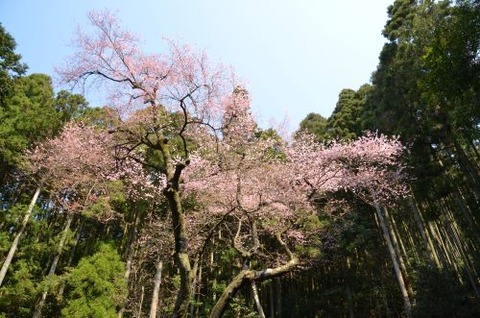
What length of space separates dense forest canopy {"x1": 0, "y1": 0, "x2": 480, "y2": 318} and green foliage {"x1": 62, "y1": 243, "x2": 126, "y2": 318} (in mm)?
50

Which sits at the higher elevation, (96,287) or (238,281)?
(96,287)

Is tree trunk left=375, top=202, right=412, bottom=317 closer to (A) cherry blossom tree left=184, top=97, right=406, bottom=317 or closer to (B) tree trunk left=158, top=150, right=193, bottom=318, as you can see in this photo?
(A) cherry blossom tree left=184, top=97, right=406, bottom=317

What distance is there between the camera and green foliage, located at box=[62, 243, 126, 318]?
12.4m

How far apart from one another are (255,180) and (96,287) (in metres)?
7.65

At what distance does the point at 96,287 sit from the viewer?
13.0 meters

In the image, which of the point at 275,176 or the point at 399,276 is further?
the point at 399,276

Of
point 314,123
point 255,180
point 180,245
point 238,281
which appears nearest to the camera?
point 180,245

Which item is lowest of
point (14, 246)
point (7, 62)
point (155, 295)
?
point (155, 295)

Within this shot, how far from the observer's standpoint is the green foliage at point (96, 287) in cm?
1238

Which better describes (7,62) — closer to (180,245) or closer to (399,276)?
(180,245)

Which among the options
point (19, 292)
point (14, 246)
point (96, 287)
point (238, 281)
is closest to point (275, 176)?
point (238, 281)

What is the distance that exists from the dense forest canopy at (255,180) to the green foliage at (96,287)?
0.05 m

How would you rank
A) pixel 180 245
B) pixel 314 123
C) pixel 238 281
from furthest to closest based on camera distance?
→ pixel 314 123
pixel 238 281
pixel 180 245

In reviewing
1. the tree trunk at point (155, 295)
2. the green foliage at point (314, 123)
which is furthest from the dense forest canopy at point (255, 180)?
the green foliage at point (314, 123)
